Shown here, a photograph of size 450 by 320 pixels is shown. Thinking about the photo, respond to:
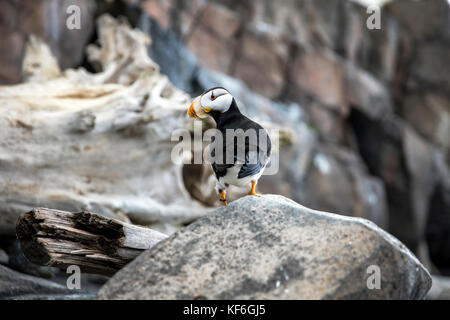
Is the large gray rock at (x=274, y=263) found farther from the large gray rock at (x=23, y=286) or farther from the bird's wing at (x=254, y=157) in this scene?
the large gray rock at (x=23, y=286)

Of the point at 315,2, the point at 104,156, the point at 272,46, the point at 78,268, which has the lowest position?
the point at 78,268

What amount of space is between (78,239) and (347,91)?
12483 millimetres

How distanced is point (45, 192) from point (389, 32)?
1395 centimetres

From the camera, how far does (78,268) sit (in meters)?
2.99

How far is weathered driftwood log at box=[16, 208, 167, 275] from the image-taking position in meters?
2.75

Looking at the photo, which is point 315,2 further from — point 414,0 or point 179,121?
point 179,121

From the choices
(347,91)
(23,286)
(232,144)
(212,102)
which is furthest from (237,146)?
(347,91)

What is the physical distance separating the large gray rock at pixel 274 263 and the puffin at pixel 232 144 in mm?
424

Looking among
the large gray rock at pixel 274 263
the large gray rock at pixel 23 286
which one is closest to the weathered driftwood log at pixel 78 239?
the large gray rock at pixel 274 263

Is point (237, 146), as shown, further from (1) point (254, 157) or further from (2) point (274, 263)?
(2) point (274, 263)

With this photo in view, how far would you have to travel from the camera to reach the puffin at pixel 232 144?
2.91 meters

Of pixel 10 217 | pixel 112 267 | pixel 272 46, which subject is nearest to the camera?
pixel 112 267
